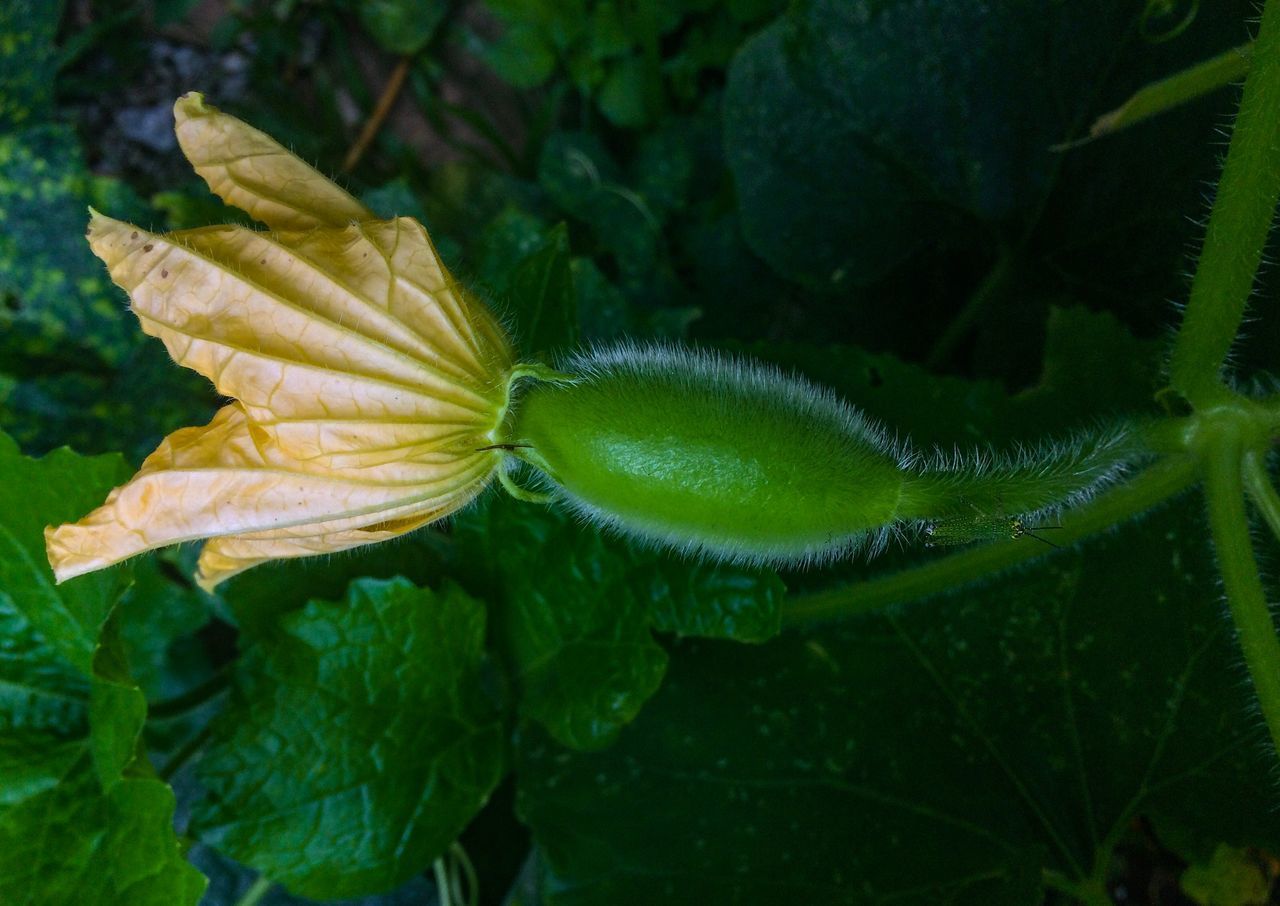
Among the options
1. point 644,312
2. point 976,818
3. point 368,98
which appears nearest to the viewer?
point 976,818

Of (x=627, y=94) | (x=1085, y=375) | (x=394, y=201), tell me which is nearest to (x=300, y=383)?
(x=394, y=201)

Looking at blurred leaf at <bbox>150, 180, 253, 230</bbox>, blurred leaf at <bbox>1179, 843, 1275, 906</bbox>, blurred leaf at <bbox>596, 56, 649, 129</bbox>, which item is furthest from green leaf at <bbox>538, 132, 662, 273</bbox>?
blurred leaf at <bbox>1179, 843, 1275, 906</bbox>

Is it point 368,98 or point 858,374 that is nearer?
point 858,374

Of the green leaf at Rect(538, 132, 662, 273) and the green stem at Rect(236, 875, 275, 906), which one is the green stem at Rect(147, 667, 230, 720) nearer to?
the green stem at Rect(236, 875, 275, 906)

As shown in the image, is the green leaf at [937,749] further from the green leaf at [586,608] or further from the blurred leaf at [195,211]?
the blurred leaf at [195,211]

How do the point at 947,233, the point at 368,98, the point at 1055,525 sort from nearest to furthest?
the point at 1055,525, the point at 947,233, the point at 368,98

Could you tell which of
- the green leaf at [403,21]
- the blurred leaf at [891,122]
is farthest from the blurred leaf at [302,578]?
the green leaf at [403,21]

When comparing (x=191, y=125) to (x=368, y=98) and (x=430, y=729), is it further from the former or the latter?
(x=368, y=98)

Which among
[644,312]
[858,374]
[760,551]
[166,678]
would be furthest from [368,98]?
[760,551]
